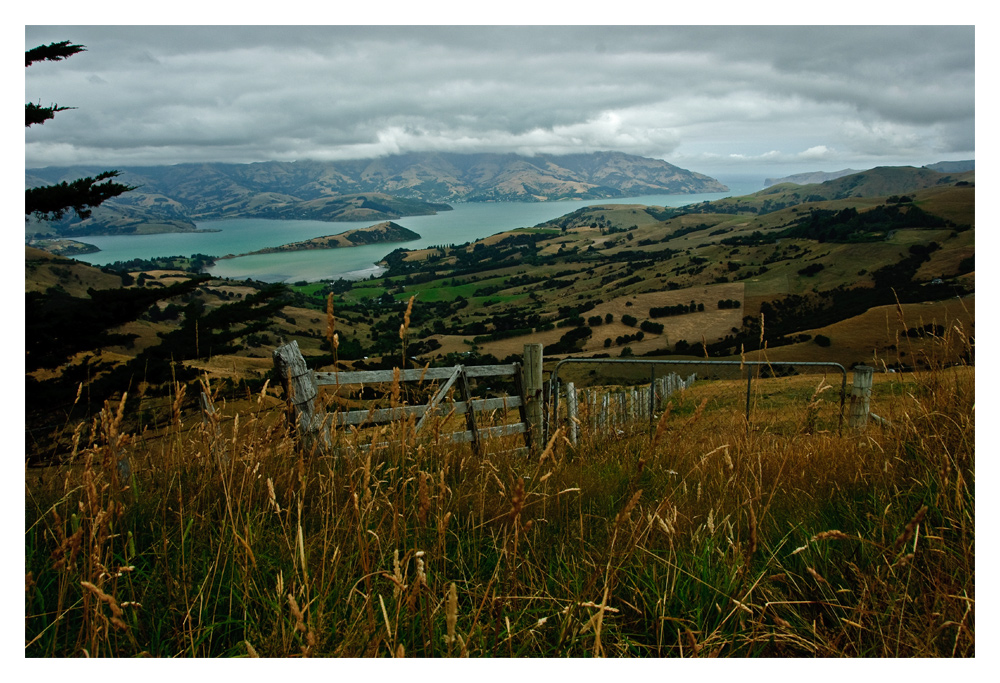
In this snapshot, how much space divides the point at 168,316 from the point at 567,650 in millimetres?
78141

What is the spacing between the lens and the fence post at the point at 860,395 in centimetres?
586

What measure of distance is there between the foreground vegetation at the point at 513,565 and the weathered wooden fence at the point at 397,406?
541 mm

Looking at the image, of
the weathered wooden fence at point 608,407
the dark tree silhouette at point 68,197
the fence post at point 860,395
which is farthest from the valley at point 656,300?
the fence post at point 860,395

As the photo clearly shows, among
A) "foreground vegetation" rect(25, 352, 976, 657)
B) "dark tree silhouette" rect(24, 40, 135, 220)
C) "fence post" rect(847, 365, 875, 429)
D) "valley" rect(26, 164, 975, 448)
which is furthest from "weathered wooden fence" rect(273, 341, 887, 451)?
"valley" rect(26, 164, 975, 448)

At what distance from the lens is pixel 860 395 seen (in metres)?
6.02

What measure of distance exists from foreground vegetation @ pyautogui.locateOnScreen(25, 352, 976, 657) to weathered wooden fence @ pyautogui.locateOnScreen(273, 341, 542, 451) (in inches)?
21.3

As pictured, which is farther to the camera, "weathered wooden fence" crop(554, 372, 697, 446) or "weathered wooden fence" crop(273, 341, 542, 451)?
"weathered wooden fence" crop(554, 372, 697, 446)

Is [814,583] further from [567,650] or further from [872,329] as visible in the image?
[872,329]

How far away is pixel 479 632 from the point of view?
1.52 metres

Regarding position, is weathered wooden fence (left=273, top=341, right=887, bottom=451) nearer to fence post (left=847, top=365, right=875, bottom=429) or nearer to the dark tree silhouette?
fence post (left=847, top=365, right=875, bottom=429)

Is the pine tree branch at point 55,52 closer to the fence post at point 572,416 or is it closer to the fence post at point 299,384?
the fence post at point 299,384

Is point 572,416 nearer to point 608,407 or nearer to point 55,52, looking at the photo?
point 608,407

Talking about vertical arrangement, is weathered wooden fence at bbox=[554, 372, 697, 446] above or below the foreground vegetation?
below

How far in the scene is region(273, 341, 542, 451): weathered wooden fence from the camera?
306cm
